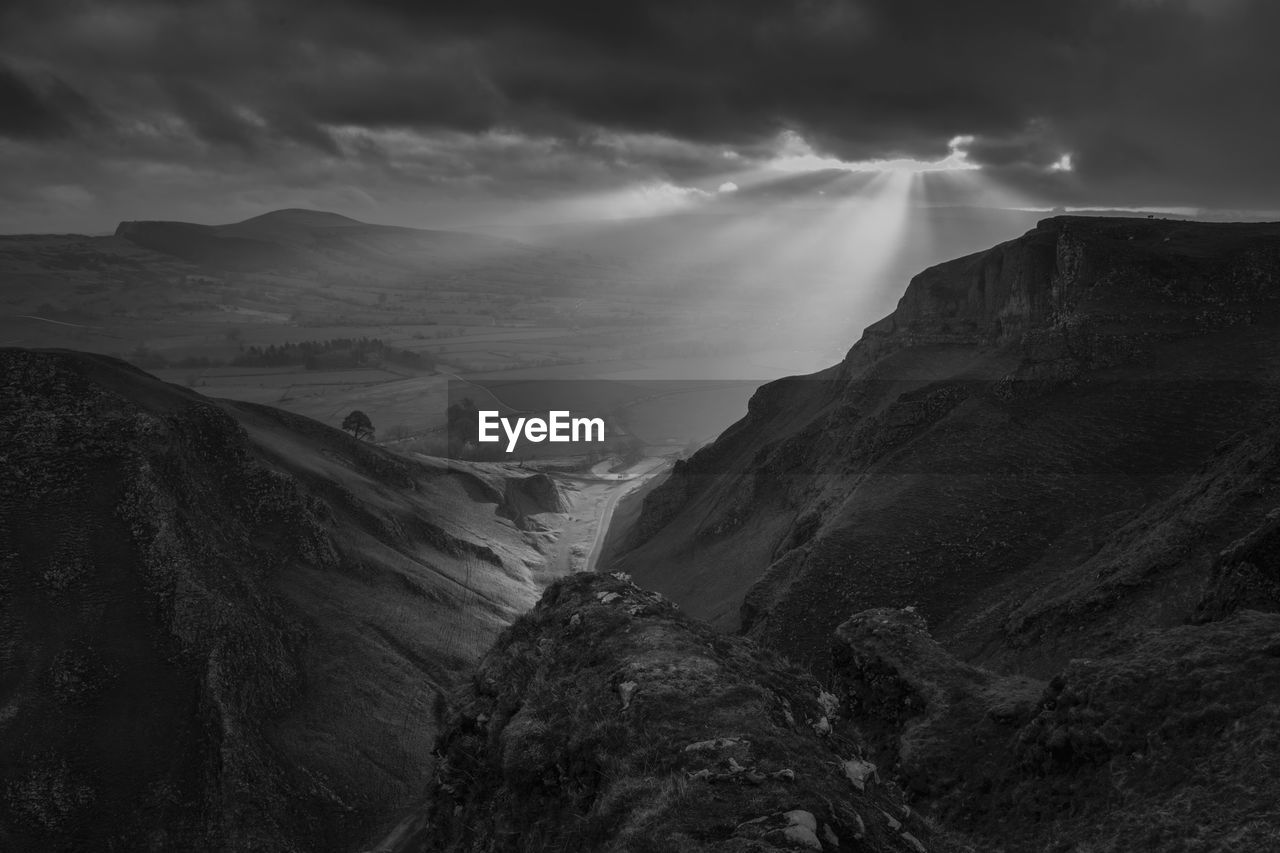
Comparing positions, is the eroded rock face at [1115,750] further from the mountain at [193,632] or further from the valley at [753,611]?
the mountain at [193,632]

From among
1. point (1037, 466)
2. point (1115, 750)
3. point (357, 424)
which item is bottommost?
point (1115, 750)

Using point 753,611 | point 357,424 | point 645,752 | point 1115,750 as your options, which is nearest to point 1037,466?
point 753,611

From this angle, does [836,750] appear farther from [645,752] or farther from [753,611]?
[753,611]

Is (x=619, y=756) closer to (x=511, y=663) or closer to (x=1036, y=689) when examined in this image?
(x=511, y=663)

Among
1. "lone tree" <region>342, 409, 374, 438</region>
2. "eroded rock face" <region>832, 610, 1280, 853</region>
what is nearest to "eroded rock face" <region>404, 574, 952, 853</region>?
"eroded rock face" <region>832, 610, 1280, 853</region>

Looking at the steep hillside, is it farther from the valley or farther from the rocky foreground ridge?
the rocky foreground ridge

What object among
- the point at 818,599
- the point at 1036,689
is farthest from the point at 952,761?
the point at 818,599
